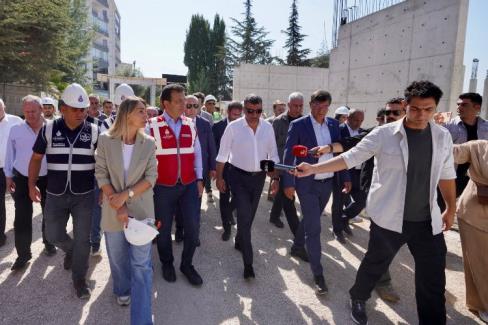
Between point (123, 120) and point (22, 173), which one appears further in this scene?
point (22, 173)

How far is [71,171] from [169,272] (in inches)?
60.0

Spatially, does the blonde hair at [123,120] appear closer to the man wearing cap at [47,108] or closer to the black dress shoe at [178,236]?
the black dress shoe at [178,236]

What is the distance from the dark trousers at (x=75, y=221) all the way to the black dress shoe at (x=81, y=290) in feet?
0.14

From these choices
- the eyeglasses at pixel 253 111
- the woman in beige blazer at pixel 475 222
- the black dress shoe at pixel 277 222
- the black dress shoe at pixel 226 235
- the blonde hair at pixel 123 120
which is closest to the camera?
the blonde hair at pixel 123 120

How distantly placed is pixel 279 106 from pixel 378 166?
4.78m

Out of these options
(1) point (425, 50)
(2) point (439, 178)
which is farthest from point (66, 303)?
(1) point (425, 50)

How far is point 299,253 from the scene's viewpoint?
457 cm

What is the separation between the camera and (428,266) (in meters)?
2.79

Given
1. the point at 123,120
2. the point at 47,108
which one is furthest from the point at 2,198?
the point at 123,120

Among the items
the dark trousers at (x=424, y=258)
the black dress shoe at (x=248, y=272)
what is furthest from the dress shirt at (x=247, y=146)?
the dark trousers at (x=424, y=258)

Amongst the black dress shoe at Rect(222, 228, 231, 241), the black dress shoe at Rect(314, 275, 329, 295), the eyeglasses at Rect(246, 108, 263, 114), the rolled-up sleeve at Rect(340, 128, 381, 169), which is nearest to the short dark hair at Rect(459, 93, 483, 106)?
the rolled-up sleeve at Rect(340, 128, 381, 169)

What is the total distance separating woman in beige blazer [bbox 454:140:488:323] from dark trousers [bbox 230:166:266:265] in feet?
6.81

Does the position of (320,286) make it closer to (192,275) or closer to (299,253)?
(299,253)

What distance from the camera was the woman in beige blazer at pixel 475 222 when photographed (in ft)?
10.4
